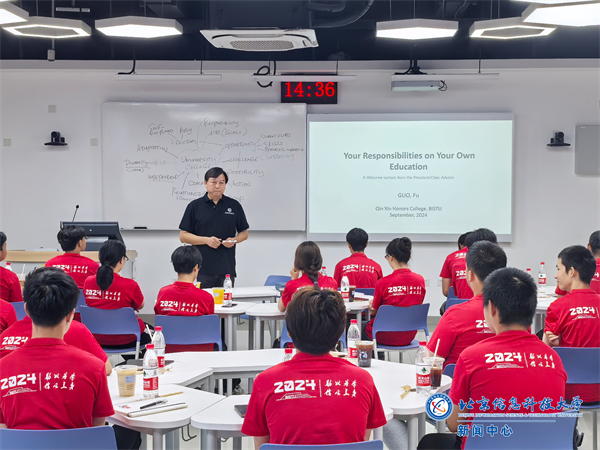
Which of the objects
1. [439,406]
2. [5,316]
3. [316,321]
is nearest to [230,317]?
[5,316]

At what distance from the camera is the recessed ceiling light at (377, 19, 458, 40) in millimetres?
4832

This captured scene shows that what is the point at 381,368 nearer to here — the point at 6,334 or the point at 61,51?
the point at 6,334

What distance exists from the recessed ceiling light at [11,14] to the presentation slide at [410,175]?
340cm

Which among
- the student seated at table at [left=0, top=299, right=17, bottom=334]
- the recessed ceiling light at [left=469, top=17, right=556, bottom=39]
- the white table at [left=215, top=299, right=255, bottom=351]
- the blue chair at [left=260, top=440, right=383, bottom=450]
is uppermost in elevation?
the recessed ceiling light at [left=469, top=17, right=556, bottom=39]

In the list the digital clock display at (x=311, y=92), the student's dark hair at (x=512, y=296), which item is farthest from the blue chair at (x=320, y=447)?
the digital clock display at (x=311, y=92)

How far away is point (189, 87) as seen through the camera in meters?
7.14

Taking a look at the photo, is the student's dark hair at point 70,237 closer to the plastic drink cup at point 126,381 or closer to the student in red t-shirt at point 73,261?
the student in red t-shirt at point 73,261

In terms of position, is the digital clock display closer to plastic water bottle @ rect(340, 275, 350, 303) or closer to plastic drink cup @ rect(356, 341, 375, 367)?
plastic water bottle @ rect(340, 275, 350, 303)

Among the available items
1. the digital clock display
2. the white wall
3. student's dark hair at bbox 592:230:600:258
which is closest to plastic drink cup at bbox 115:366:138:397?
student's dark hair at bbox 592:230:600:258

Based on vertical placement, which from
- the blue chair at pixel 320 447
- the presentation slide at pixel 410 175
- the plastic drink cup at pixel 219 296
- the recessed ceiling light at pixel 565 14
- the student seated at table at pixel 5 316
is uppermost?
the recessed ceiling light at pixel 565 14

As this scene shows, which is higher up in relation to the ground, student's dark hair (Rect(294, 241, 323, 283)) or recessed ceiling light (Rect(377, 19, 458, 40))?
recessed ceiling light (Rect(377, 19, 458, 40))

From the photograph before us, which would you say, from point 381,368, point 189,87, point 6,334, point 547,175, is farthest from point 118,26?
point 547,175

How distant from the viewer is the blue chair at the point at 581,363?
9.57 feet

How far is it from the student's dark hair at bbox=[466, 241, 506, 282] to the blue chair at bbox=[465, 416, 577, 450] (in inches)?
35.8
